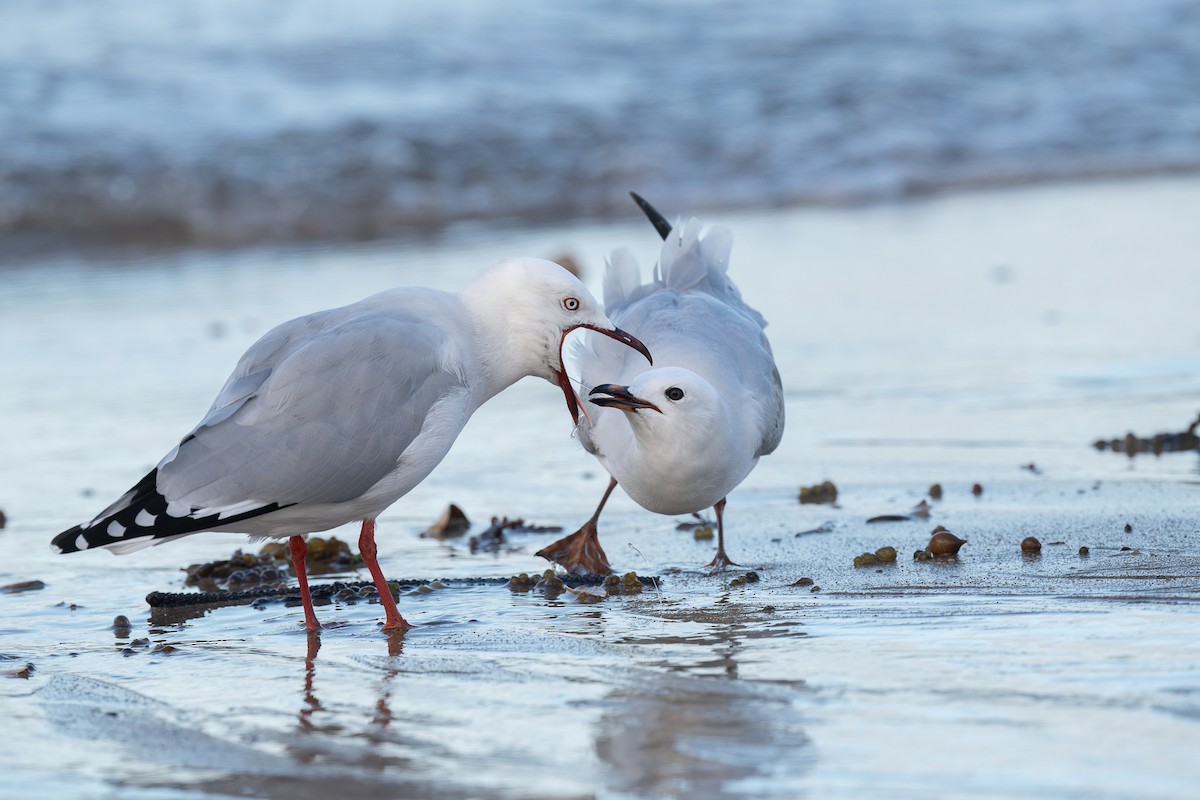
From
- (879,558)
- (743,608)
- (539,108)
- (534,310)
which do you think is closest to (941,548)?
(879,558)

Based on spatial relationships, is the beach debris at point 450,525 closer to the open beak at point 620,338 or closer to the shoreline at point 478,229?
the open beak at point 620,338

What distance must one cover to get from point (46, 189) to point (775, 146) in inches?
209

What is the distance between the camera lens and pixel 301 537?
4176 millimetres

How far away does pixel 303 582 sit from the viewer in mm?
4016

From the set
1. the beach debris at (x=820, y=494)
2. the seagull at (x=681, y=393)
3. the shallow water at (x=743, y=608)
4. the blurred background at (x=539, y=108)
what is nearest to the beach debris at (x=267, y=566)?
the shallow water at (x=743, y=608)

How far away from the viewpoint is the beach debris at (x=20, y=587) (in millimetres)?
4340

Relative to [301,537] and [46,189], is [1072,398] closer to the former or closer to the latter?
[301,537]

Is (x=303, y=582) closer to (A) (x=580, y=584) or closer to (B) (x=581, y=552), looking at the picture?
(A) (x=580, y=584)

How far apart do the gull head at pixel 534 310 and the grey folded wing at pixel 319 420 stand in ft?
0.57

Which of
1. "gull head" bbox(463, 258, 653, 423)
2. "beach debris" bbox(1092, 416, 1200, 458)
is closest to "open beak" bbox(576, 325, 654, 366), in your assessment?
"gull head" bbox(463, 258, 653, 423)

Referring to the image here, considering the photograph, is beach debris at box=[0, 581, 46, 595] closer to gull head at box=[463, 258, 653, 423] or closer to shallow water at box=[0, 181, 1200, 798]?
shallow water at box=[0, 181, 1200, 798]

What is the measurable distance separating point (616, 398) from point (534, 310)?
1.01 feet

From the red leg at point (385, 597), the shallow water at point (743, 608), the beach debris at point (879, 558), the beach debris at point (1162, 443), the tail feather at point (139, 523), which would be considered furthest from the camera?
the beach debris at point (1162, 443)

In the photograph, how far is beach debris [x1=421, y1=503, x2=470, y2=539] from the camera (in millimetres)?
4895
